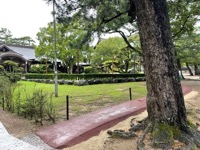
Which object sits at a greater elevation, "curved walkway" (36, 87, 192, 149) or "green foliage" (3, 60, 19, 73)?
"green foliage" (3, 60, 19, 73)

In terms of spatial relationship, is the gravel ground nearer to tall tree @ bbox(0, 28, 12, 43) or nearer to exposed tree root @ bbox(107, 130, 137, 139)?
exposed tree root @ bbox(107, 130, 137, 139)

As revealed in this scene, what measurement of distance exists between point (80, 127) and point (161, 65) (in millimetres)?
2627

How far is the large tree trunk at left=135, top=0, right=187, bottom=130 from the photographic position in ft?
14.5

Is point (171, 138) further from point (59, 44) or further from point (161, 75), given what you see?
point (59, 44)

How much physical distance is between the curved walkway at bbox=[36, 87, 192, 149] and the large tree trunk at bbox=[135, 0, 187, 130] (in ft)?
5.39

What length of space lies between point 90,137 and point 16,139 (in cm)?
175

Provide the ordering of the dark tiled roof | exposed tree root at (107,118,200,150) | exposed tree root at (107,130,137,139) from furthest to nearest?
the dark tiled roof, exposed tree root at (107,130,137,139), exposed tree root at (107,118,200,150)

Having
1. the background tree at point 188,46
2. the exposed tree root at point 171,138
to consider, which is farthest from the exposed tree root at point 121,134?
the background tree at point 188,46

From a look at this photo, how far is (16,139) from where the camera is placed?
16.4 feet

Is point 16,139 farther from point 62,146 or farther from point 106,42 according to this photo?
point 106,42

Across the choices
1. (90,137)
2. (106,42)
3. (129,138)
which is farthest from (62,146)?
(106,42)

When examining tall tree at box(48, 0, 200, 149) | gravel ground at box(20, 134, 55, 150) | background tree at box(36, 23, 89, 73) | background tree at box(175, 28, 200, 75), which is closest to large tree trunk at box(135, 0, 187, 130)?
tall tree at box(48, 0, 200, 149)

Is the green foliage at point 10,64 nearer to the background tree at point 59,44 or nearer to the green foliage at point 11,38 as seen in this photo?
the background tree at point 59,44

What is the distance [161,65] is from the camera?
4.40 meters
